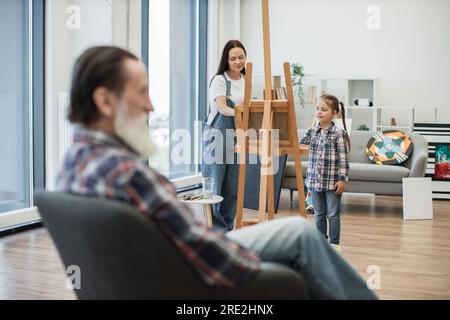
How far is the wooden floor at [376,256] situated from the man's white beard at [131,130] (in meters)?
1.64

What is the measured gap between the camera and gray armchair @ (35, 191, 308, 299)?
4.89ft

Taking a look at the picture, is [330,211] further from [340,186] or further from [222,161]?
[222,161]

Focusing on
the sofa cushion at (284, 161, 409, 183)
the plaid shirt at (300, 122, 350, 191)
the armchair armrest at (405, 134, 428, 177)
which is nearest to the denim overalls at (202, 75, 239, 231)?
the plaid shirt at (300, 122, 350, 191)

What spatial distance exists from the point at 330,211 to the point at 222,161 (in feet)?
2.98

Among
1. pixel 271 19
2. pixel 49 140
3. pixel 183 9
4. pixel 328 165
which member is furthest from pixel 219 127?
pixel 271 19

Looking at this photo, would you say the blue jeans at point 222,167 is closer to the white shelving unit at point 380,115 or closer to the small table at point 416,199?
the small table at point 416,199

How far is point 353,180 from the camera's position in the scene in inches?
238

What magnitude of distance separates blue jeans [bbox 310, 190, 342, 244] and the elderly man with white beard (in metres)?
2.15

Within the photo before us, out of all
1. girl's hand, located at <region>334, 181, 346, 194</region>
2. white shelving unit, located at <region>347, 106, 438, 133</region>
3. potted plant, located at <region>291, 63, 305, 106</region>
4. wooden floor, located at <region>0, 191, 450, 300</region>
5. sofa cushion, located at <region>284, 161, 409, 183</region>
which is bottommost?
wooden floor, located at <region>0, 191, 450, 300</region>

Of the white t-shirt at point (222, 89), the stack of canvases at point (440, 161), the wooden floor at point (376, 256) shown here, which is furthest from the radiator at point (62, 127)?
the stack of canvases at point (440, 161)

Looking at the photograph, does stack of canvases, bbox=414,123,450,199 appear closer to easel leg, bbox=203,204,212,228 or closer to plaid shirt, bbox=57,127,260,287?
easel leg, bbox=203,204,212,228

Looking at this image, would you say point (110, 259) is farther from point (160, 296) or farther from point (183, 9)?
point (183, 9)

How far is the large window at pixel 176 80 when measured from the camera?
272 inches

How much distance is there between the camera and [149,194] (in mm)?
1512
